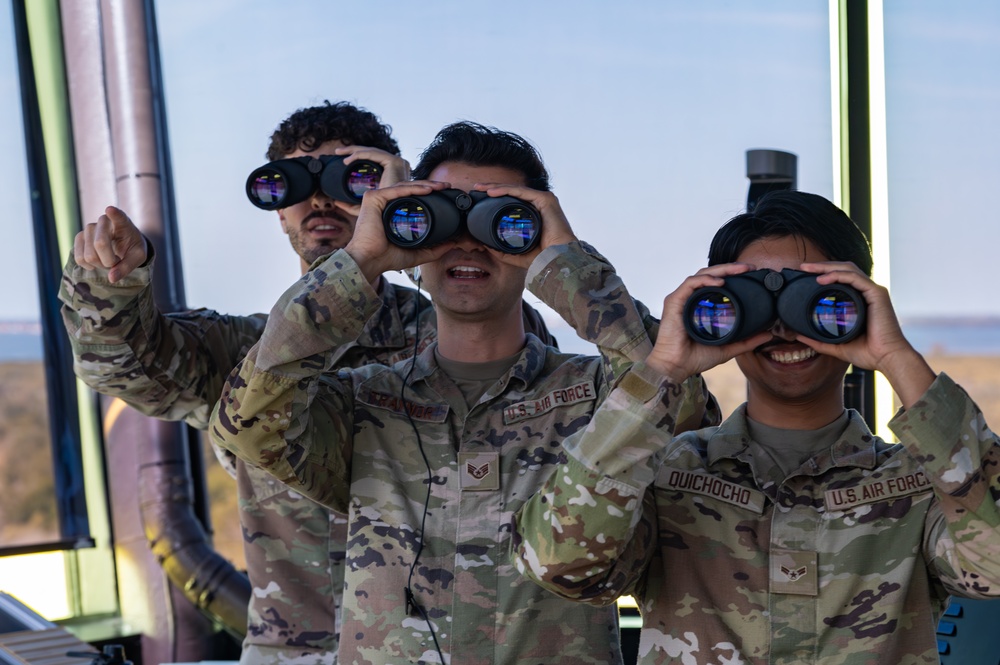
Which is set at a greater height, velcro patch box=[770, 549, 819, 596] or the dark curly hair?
the dark curly hair

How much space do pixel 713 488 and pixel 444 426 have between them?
0.47 m

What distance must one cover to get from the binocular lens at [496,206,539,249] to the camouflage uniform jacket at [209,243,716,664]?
0.04 meters

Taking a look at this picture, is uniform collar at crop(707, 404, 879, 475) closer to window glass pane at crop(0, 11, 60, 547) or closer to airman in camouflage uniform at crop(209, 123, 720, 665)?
airman in camouflage uniform at crop(209, 123, 720, 665)

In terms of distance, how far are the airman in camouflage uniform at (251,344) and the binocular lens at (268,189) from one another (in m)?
0.12

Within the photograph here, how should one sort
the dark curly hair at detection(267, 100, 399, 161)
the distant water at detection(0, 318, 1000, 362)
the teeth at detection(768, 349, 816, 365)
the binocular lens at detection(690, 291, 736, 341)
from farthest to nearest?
1. the distant water at detection(0, 318, 1000, 362)
2. the dark curly hair at detection(267, 100, 399, 161)
3. the teeth at detection(768, 349, 816, 365)
4. the binocular lens at detection(690, 291, 736, 341)

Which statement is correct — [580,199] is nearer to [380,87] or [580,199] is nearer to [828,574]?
[380,87]

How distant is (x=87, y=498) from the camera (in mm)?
4191

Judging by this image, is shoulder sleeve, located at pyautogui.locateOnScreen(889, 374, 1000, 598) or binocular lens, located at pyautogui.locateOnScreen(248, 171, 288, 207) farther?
binocular lens, located at pyautogui.locateOnScreen(248, 171, 288, 207)

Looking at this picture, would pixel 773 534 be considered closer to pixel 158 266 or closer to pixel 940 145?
pixel 940 145

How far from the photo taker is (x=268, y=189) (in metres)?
2.28

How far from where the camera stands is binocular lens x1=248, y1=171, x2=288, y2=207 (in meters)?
2.27

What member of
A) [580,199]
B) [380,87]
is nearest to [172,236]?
[380,87]

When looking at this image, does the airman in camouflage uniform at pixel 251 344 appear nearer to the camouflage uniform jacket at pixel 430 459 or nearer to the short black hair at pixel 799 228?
the camouflage uniform jacket at pixel 430 459

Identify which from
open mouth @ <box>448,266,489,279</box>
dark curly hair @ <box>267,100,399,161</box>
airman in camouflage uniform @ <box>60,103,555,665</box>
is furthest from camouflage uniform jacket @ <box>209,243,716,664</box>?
dark curly hair @ <box>267,100,399,161</box>
